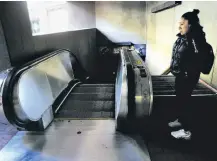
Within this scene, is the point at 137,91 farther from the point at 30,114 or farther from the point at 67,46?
the point at 67,46

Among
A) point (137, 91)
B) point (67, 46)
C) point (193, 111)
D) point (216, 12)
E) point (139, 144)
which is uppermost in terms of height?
point (216, 12)

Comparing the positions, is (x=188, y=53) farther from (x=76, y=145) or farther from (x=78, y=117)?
(x=78, y=117)

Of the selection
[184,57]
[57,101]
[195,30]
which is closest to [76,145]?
[57,101]

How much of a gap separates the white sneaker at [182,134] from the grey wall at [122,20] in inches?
314

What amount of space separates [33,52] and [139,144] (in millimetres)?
2385

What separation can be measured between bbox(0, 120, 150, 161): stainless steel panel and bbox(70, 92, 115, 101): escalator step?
967mm

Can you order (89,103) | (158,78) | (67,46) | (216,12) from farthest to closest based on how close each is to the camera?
(67,46)
(158,78)
(89,103)
(216,12)

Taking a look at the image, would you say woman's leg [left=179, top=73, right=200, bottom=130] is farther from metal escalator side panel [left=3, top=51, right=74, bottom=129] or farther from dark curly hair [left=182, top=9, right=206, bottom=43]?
metal escalator side panel [left=3, top=51, right=74, bottom=129]

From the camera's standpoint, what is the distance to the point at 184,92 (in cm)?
215

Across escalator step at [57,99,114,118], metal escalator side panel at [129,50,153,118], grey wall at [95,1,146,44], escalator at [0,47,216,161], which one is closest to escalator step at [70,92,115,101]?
escalator step at [57,99,114,118]

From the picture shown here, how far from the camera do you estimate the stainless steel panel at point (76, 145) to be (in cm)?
203

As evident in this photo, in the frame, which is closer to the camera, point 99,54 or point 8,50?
point 8,50

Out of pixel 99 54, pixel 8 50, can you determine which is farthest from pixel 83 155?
pixel 99 54

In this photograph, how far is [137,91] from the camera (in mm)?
2107
